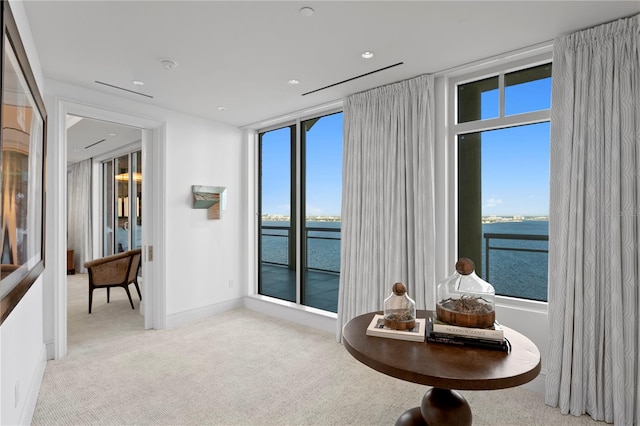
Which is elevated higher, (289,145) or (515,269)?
(289,145)

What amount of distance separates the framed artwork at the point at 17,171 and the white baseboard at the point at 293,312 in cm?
258

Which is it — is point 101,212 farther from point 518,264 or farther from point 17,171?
point 518,264

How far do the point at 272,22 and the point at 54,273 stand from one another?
2.87 metres

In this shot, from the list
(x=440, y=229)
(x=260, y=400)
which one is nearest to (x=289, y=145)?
(x=440, y=229)

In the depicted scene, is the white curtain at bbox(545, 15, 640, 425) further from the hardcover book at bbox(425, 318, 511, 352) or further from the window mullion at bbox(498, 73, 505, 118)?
the hardcover book at bbox(425, 318, 511, 352)

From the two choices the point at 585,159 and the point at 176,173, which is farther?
the point at 176,173

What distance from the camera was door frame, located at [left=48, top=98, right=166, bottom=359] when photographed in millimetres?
3168

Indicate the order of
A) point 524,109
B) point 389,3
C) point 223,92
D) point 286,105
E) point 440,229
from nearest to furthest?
point 389,3 → point 524,109 → point 440,229 → point 223,92 → point 286,105

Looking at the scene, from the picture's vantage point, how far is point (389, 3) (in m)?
2.06

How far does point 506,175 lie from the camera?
2967mm

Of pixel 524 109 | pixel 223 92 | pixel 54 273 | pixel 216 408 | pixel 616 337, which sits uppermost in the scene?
pixel 223 92

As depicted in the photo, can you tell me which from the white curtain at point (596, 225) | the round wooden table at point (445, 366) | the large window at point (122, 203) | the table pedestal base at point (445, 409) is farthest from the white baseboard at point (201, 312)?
the white curtain at point (596, 225)

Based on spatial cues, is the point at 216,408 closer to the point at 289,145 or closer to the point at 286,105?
the point at 286,105

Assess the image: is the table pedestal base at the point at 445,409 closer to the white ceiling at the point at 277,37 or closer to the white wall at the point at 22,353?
the white wall at the point at 22,353
